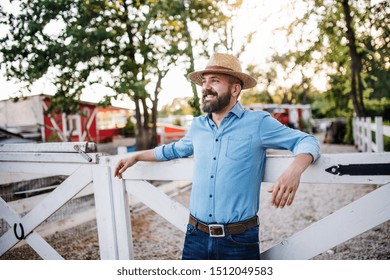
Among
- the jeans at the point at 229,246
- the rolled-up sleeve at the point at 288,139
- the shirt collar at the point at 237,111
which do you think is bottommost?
the jeans at the point at 229,246

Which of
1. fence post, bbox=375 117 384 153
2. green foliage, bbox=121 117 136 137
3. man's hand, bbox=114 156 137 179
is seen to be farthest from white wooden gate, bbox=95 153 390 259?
green foliage, bbox=121 117 136 137

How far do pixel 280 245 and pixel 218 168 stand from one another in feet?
1.77

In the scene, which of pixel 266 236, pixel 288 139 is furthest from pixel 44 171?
pixel 266 236

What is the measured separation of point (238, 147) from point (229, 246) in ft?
1.54

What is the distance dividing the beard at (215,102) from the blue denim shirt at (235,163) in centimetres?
7

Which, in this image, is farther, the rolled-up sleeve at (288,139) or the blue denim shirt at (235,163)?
the blue denim shirt at (235,163)

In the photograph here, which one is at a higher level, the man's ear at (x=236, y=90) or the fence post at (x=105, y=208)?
the man's ear at (x=236, y=90)

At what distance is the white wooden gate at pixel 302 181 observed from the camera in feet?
4.65

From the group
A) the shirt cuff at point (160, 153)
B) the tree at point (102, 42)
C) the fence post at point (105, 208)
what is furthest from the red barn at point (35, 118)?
the shirt cuff at point (160, 153)

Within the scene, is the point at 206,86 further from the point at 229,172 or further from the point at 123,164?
the point at 123,164

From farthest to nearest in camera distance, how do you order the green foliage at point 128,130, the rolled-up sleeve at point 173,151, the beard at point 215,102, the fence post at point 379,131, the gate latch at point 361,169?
the green foliage at point 128,130
the fence post at point 379,131
the rolled-up sleeve at point 173,151
the beard at point 215,102
the gate latch at point 361,169

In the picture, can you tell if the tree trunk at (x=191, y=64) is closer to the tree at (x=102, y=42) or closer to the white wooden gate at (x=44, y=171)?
the tree at (x=102, y=42)

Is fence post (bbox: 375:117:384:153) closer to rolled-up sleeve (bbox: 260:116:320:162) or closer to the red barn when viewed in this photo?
the red barn
